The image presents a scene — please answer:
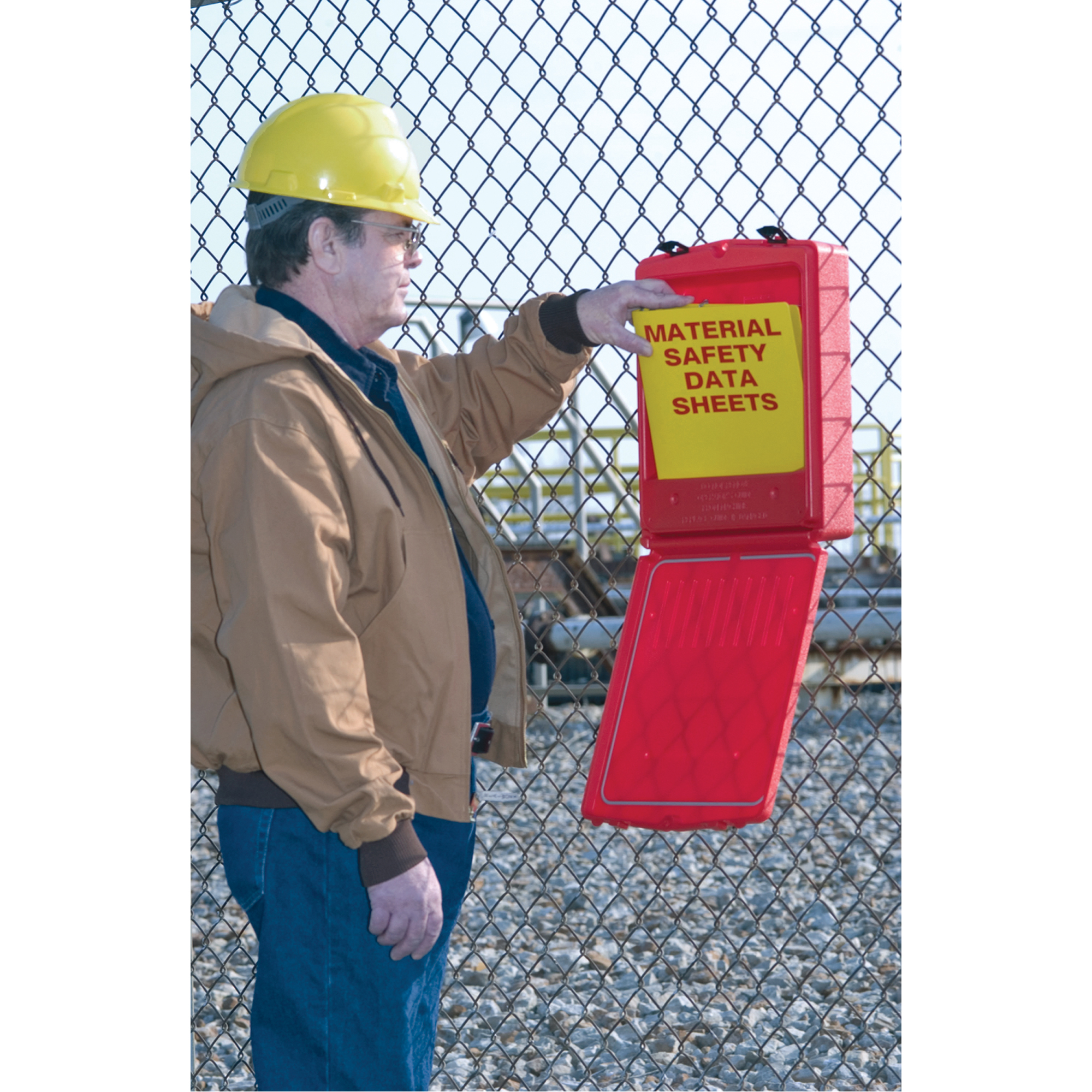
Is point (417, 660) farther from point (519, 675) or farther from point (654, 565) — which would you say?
point (654, 565)

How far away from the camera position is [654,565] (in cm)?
232

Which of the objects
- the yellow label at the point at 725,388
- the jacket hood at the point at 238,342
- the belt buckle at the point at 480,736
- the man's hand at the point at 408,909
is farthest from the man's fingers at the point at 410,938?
the yellow label at the point at 725,388

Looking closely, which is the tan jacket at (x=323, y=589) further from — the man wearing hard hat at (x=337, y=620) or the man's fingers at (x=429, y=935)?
the man's fingers at (x=429, y=935)

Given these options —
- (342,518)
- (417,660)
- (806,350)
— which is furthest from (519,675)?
(806,350)

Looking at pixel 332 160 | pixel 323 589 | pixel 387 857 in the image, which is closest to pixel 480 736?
pixel 387 857

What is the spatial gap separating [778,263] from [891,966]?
2842 mm

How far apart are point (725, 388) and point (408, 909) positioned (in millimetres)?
→ 1053

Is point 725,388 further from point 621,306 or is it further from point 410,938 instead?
point 410,938

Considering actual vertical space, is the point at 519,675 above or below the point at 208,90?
below

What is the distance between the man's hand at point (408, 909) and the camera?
5.67ft

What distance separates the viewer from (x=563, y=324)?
2.26 metres

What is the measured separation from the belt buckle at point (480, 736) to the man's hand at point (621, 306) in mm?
727

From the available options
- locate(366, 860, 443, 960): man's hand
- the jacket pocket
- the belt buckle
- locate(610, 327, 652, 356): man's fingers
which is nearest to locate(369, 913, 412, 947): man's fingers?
locate(366, 860, 443, 960): man's hand

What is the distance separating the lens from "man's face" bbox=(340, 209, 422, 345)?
1.98 metres
